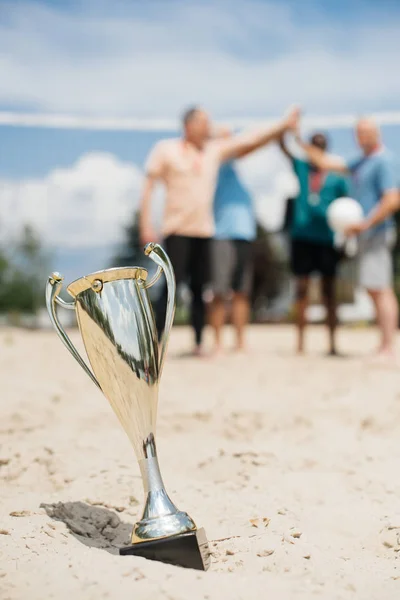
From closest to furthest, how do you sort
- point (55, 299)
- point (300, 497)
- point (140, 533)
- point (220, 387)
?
point (140, 533), point (55, 299), point (300, 497), point (220, 387)

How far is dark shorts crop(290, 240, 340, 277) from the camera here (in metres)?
5.23

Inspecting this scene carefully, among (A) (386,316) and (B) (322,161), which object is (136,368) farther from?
(B) (322,161)

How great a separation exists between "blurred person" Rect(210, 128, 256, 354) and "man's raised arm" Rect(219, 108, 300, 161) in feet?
0.16

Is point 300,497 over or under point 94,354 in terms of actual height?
under

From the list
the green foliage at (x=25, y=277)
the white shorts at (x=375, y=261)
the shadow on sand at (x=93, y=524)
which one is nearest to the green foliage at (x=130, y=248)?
the green foliage at (x=25, y=277)

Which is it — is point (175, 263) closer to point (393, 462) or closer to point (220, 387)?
point (220, 387)

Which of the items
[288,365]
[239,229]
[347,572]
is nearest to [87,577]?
[347,572]

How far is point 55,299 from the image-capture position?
66.9 inches

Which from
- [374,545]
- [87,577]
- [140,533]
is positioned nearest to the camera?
[87,577]

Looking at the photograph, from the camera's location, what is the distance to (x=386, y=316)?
15.9 ft

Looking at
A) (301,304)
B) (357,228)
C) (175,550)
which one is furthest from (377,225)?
(175,550)

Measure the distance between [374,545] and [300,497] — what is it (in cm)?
35

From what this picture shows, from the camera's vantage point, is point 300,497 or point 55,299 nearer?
point 55,299

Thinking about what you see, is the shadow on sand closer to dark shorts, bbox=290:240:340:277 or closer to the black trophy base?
the black trophy base
